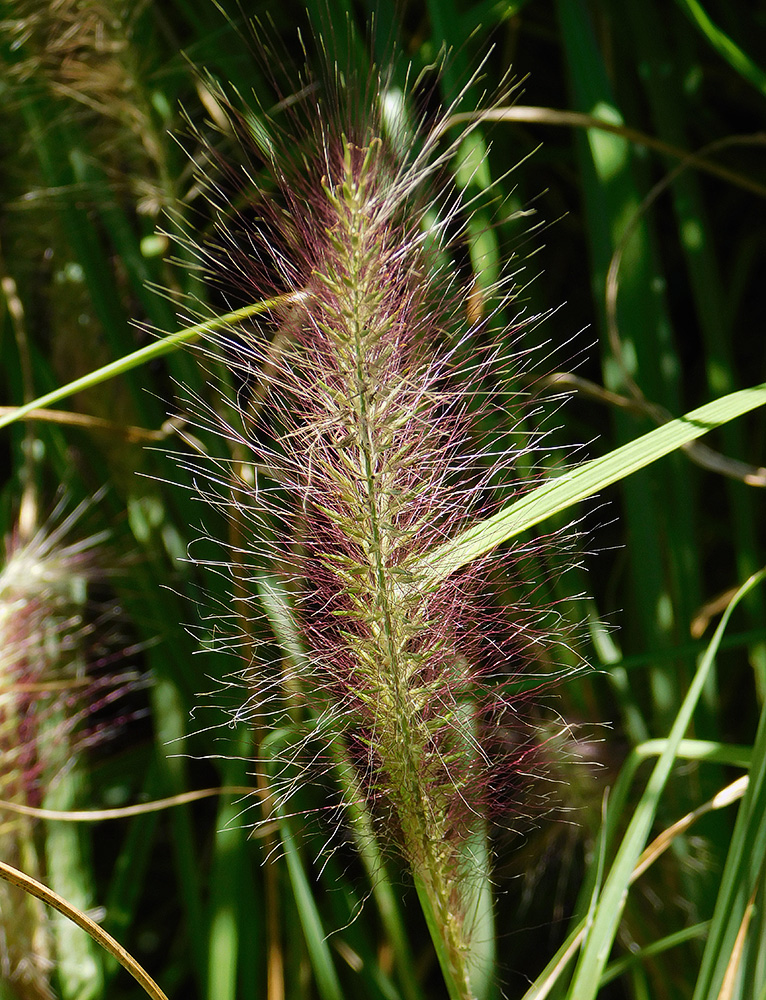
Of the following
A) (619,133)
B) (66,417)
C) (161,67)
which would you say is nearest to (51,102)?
(161,67)

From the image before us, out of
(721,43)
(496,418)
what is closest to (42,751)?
(496,418)

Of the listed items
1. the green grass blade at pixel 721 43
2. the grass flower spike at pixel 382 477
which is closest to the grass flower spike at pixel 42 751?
the grass flower spike at pixel 382 477

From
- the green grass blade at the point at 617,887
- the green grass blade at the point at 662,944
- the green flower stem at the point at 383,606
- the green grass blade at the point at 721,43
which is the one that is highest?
the green grass blade at the point at 721,43

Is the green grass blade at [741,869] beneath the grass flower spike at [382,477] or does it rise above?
beneath

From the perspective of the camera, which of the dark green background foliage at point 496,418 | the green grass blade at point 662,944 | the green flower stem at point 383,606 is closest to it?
the green flower stem at point 383,606

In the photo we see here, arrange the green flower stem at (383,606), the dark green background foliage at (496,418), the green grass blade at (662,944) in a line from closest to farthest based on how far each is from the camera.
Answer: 1. the green flower stem at (383,606)
2. the green grass blade at (662,944)
3. the dark green background foliage at (496,418)

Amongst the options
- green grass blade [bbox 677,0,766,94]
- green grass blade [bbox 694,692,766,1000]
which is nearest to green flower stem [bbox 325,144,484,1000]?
green grass blade [bbox 694,692,766,1000]

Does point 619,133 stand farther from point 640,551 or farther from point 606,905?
point 606,905

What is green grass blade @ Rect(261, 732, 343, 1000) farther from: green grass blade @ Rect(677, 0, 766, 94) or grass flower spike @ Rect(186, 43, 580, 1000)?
green grass blade @ Rect(677, 0, 766, 94)

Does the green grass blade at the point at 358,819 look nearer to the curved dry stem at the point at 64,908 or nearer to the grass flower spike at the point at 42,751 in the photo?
the curved dry stem at the point at 64,908
